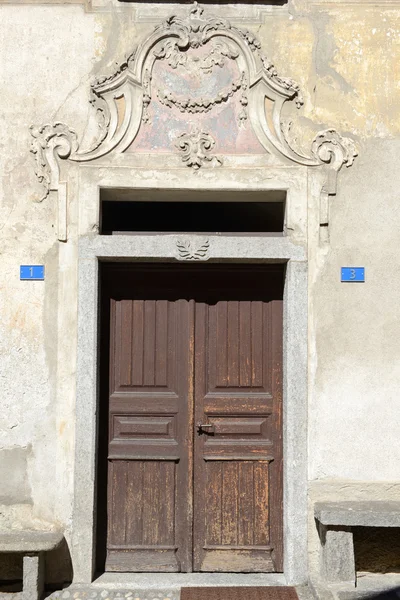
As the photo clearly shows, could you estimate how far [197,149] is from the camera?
5.14 meters

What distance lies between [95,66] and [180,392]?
8.13 ft

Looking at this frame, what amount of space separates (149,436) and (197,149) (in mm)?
2154

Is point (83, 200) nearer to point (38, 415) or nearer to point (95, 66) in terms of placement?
point (95, 66)

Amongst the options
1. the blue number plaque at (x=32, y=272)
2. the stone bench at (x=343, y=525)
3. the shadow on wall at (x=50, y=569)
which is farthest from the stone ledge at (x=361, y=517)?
the blue number plaque at (x=32, y=272)

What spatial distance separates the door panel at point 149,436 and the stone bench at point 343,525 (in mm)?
1019

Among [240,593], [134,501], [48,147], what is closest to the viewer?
[240,593]

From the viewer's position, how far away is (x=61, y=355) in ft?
16.7

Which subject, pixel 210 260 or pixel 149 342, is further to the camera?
pixel 149 342

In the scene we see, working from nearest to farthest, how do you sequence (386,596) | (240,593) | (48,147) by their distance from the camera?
(386,596) → (240,593) → (48,147)

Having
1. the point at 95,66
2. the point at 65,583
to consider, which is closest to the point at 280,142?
the point at 95,66

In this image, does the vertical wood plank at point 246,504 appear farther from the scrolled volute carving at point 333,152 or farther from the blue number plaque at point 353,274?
the scrolled volute carving at point 333,152

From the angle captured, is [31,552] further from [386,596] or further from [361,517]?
[386,596]

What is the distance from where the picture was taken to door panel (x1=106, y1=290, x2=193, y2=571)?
17.2 feet

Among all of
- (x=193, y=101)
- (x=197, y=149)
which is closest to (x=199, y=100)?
(x=193, y=101)
